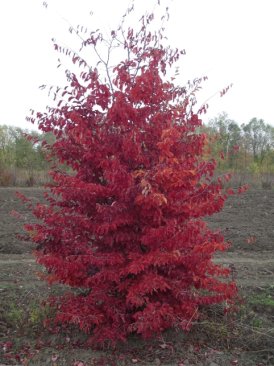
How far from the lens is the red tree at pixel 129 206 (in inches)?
171

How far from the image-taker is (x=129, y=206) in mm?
4516

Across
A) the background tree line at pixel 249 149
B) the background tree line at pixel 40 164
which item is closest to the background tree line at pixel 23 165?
the background tree line at pixel 40 164

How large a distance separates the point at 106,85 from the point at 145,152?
912 millimetres

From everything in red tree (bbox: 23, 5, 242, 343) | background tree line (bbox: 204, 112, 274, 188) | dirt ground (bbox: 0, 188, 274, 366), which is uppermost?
background tree line (bbox: 204, 112, 274, 188)

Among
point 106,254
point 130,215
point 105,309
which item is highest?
point 130,215

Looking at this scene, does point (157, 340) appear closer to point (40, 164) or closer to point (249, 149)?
point (40, 164)

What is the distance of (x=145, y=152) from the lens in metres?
4.64

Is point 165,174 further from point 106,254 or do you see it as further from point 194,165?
point 106,254

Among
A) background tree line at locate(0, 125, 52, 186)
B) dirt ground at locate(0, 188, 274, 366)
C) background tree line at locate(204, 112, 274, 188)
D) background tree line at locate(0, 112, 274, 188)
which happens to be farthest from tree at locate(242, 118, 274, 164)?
dirt ground at locate(0, 188, 274, 366)

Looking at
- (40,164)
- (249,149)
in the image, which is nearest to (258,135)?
(249,149)

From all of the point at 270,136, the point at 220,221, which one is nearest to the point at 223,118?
the point at 270,136

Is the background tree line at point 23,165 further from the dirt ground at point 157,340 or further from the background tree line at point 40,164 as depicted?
the dirt ground at point 157,340

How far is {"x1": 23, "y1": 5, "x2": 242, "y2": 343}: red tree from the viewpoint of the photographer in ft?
14.3

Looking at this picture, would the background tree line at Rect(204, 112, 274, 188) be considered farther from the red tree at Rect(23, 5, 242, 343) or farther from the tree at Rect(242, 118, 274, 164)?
the red tree at Rect(23, 5, 242, 343)
